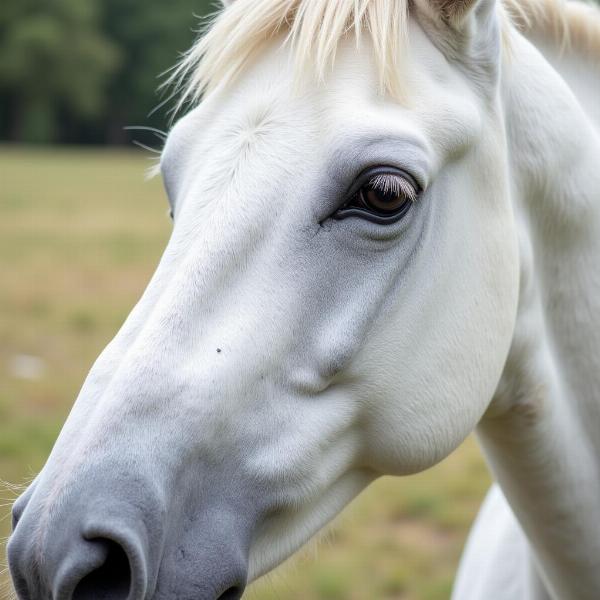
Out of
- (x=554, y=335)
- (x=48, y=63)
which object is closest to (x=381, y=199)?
(x=554, y=335)

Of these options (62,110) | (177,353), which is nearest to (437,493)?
(177,353)

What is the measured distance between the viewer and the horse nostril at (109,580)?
1.23m

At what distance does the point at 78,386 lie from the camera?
20.9 feet

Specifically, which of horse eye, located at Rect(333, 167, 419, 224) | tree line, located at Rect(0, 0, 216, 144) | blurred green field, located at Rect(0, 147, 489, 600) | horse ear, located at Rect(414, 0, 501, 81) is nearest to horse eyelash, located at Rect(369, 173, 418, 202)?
horse eye, located at Rect(333, 167, 419, 224)

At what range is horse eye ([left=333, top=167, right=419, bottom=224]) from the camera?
1.42 meters

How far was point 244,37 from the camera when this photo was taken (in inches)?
61.1

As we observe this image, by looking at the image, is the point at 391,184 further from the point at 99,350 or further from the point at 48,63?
the point at 48,63

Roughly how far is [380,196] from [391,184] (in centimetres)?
3

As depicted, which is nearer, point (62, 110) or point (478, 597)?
point (478, 597)

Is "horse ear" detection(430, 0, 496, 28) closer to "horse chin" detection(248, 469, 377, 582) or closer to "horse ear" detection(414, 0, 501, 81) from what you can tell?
"horse ear" detection(414, 0, 501, 81)

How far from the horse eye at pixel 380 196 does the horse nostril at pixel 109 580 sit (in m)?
0.65

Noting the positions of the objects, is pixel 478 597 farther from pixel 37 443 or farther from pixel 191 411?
pixel 37 443

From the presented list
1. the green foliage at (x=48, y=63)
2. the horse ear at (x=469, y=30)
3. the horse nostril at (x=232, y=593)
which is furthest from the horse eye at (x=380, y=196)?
the green foliage at (x=48, y=63)

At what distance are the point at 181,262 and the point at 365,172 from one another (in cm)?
35
